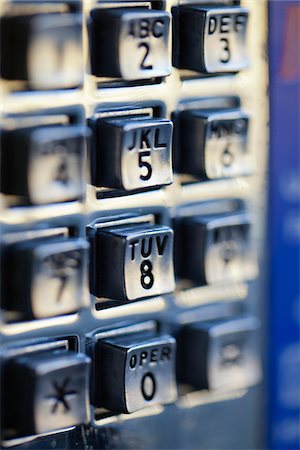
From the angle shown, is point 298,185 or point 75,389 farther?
point 298,185

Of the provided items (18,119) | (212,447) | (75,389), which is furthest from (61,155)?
(212,447)

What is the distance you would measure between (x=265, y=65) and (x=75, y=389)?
26cm

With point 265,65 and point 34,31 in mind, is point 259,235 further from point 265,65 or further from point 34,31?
point 34,31

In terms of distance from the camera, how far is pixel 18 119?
0.54 m

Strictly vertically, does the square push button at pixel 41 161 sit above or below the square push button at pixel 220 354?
above

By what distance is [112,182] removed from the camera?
1.90ft

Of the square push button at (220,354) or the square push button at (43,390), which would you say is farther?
the square push button at (220,354)

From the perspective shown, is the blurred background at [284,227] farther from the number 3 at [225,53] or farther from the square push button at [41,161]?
the square push button at [41,161]

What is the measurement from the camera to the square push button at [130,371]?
0.59 meters

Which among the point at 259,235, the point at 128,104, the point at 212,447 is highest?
the point at 128,104

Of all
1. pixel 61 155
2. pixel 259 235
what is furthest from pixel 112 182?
pixel 259 235

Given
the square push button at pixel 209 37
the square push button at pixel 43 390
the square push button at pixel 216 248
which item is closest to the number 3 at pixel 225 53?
the square push button at pixel 209 37

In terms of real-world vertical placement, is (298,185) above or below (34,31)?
below

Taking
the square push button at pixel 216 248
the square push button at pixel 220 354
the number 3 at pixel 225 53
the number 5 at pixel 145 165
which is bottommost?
the square push button at pixel 220 354
